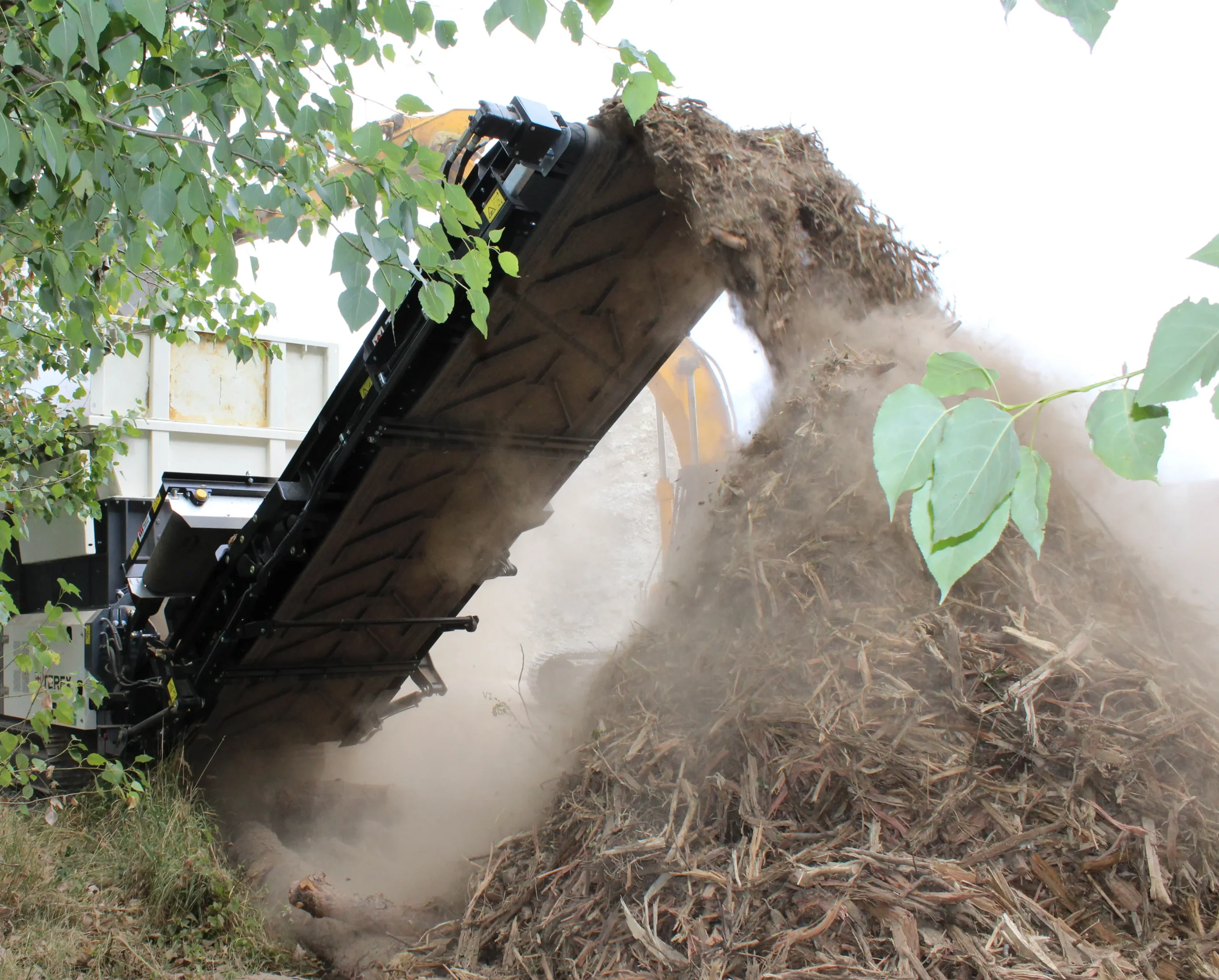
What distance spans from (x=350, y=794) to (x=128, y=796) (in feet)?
5.39

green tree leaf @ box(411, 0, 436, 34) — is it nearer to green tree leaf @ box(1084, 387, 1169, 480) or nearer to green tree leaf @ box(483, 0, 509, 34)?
green tree leaf @ box(483, 0, 509, 34)

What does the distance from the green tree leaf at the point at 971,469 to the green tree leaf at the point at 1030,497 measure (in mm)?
38

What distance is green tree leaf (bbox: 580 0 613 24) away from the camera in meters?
1.44

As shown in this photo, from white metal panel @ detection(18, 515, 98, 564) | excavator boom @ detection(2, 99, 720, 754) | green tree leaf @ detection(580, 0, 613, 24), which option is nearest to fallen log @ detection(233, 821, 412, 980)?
excavator boom @ detection(2, 99, 720, 754)

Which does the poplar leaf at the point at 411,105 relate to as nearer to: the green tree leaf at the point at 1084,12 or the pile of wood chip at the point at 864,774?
the green tree leaf at the point at 1084,12

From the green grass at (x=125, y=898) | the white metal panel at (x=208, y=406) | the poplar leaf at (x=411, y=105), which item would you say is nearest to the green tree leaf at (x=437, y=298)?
the poplar leaf at (x=411, y=105)

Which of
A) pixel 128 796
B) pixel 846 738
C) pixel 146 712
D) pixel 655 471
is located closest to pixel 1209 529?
pixel 846 738

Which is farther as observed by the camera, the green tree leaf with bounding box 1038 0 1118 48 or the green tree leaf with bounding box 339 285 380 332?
the green tree leaf with bounding box 339 285 380 332

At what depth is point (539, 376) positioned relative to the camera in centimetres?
366

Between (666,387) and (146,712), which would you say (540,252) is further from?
(666,387)

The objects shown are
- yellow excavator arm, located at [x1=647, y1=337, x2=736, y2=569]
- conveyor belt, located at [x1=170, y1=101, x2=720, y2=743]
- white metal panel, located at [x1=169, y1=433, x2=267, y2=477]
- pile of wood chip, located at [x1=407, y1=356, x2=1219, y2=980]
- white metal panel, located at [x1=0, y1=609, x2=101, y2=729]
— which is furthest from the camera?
yellow excavator arm, located at [x1=647, y1=337, x2=736, y2=569]

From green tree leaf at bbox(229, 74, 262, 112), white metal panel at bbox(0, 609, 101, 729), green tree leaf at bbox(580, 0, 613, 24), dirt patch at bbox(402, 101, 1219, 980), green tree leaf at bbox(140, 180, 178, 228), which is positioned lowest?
white metal panel at bbox(0, 609, 101, 729)

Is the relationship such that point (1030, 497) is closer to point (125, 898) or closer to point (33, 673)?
point (125, 898)

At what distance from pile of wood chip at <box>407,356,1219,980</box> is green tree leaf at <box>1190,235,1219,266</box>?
1867mm
